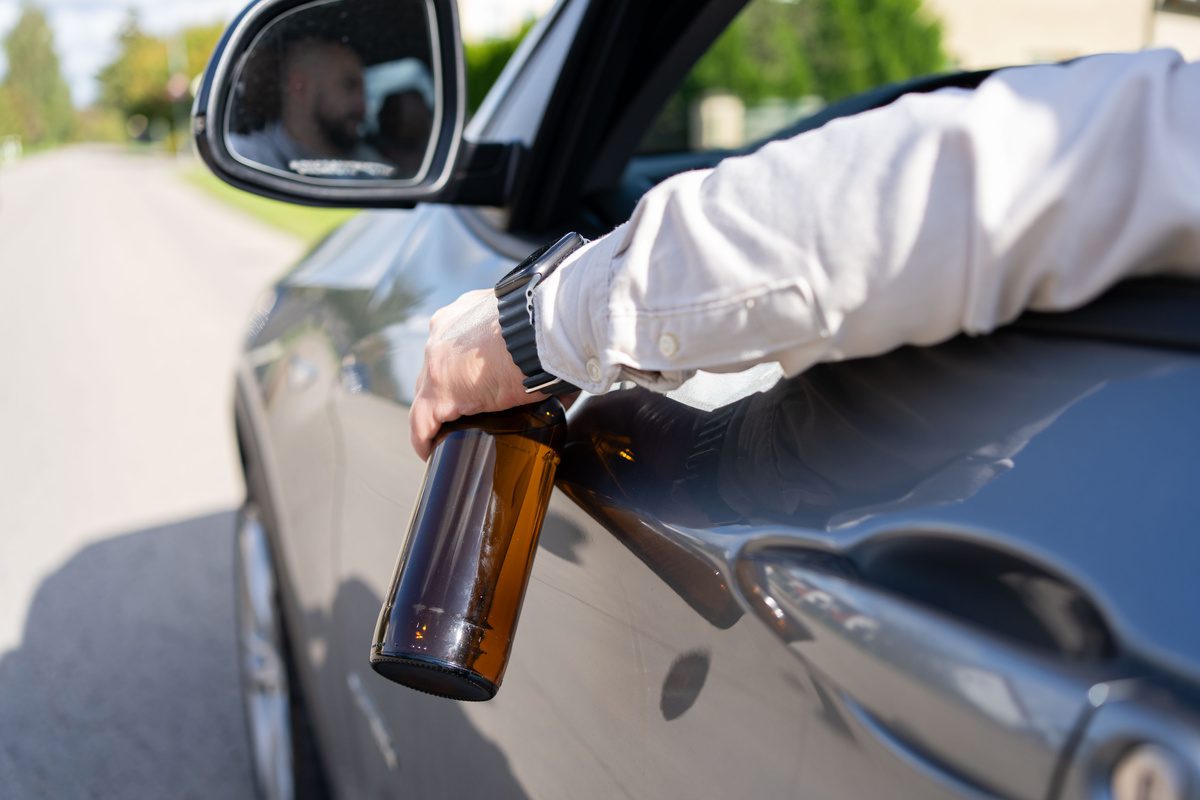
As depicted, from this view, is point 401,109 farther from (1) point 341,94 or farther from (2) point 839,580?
(2) point 839,580

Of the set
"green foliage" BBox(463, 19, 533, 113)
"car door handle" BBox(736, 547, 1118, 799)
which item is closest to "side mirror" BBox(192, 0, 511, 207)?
"car door handle" BBox(736, 547, 1118, 799)

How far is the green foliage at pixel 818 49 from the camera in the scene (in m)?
10.8

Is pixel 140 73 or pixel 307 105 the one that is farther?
pixel 140 73

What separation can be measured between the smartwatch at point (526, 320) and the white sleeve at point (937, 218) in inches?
7.3

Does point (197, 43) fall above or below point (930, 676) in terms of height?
below

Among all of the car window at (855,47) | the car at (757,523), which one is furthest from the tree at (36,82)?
the car at (757,523)

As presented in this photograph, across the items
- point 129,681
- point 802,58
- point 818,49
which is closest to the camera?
point 129,681

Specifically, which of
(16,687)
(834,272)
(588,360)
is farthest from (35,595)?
(834,272)

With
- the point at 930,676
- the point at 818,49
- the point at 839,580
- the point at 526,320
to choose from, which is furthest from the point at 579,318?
the point at 818,49

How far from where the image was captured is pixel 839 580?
0.83 metres

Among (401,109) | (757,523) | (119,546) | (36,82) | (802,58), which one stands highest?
(401,109)

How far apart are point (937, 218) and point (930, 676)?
0.32m

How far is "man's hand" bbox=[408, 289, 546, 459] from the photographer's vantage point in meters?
1.15

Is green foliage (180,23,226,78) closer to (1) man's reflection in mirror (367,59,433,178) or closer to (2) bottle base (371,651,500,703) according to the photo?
(1) man's reflection in mirror (367,59,433,178)
